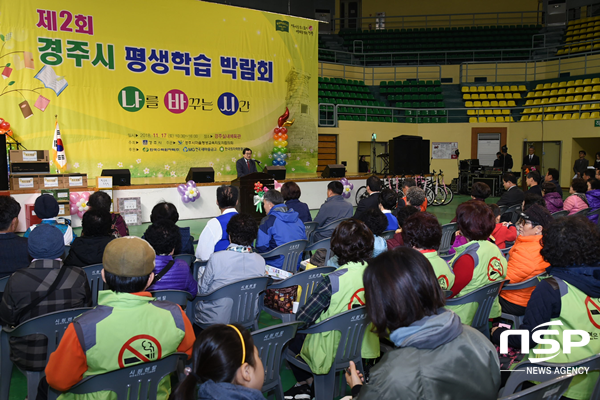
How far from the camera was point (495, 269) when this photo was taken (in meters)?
2.67

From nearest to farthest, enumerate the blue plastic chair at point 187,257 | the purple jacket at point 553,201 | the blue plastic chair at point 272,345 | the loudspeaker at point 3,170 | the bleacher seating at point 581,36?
the blue plastic chair at point 272,345, the blue plastic chair at point 187,257, the purple jacket at point 553,201, the loudspeaker at point 3,170, the bleacher seating at point 581,36

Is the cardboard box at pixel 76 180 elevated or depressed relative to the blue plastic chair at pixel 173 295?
elevated

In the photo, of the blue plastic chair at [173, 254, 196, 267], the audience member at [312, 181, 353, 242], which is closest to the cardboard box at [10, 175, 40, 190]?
the audience member at [312, 181, 353, 242]

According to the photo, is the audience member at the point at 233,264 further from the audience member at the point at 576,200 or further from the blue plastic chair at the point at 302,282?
the audience member at the point at 576,200

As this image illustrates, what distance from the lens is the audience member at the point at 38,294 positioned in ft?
7.00

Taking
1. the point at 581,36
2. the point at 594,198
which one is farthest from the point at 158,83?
the point at 581,36

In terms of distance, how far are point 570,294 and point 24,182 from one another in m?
8.35

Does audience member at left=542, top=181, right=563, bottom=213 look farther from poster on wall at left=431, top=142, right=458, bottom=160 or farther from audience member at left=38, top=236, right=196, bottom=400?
poster on wall at left=431, top=142, right=458, bottom=160

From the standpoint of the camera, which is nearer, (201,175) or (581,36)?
(201,175)

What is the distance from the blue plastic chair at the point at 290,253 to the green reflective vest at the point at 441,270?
4.49 ft

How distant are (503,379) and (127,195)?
7821 mm

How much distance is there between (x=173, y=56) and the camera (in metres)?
10.6

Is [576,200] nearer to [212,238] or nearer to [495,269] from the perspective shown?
[495,269]

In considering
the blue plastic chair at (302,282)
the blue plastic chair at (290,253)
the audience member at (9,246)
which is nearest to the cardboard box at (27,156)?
the audience member at (9,246)
